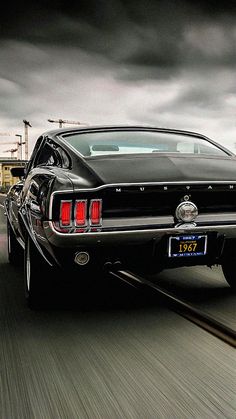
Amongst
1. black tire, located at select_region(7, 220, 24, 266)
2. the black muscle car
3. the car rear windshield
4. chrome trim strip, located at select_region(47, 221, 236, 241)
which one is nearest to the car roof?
the car rear windshield

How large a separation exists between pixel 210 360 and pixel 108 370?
0.61 m

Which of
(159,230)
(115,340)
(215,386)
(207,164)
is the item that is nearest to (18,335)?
(115,340)

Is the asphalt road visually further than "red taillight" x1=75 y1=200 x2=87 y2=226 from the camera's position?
No

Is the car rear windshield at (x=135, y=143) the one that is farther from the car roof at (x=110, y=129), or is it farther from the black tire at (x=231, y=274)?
the black tire at (x=231, y=274)

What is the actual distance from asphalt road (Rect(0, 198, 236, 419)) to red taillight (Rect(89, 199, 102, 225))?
77 cm

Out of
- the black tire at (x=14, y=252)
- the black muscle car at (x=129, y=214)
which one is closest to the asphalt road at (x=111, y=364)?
the black muscle car at (x=129, y=214)

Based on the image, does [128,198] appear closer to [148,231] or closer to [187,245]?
[148,231]

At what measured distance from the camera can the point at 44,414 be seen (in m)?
2.44

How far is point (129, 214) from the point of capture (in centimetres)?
405

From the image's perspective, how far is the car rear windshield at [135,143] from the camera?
473cm

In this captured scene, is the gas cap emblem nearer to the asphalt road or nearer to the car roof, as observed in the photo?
the asphalt road

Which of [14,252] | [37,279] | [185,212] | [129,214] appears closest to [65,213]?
[129,214]

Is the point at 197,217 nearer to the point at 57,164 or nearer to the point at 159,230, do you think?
the point at 159,230

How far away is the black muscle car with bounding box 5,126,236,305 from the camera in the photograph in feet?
12.9
